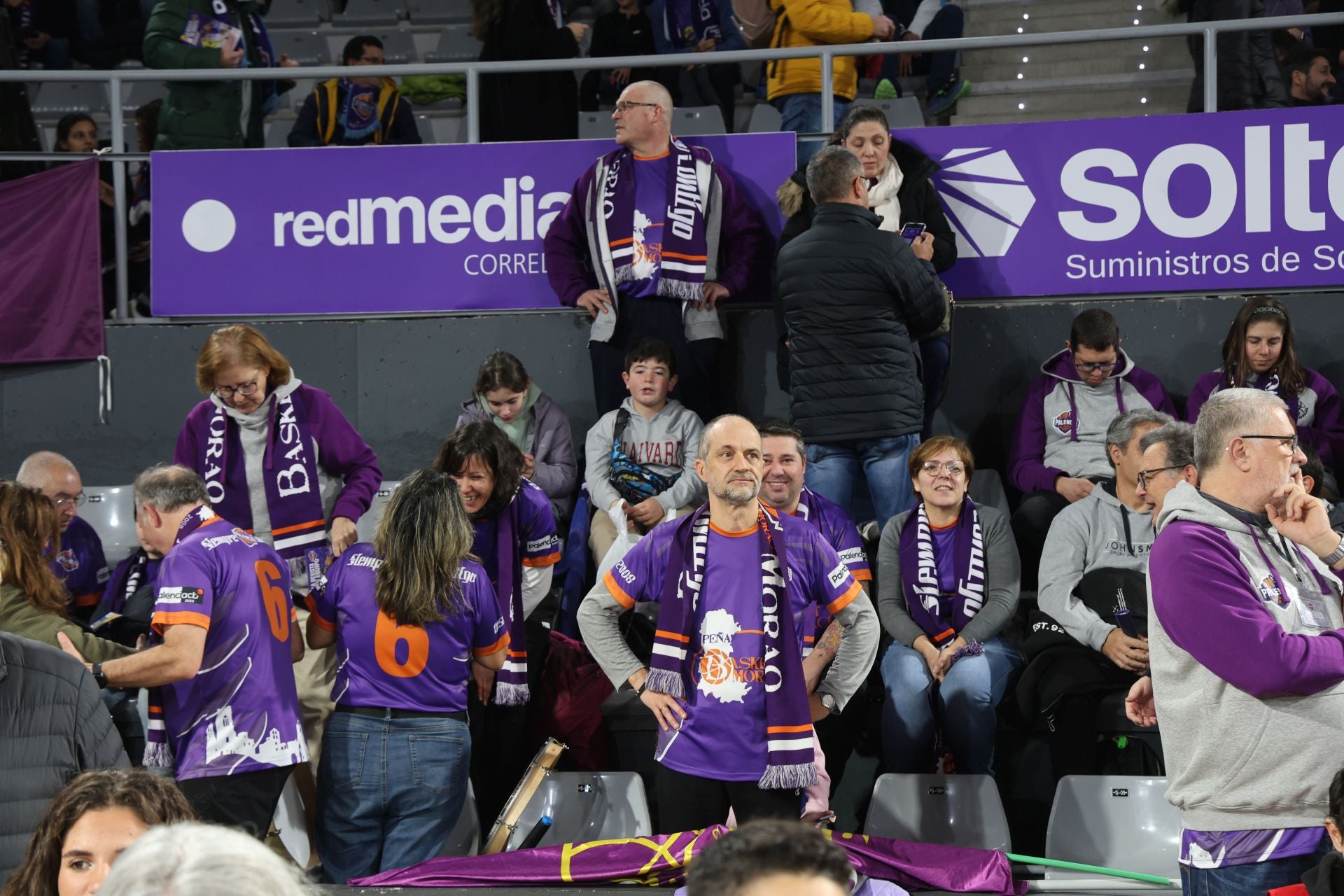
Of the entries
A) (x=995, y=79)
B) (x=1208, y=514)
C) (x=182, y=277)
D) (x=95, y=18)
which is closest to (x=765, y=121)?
(x=995, y=79)

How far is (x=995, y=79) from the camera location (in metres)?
10.6

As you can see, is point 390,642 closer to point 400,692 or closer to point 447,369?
point 400,692

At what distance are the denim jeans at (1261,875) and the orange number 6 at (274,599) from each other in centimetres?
303

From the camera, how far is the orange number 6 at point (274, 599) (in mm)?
4992

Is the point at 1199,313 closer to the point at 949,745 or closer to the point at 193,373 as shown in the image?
the point at 949,745

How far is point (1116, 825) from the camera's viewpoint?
537 centimetres

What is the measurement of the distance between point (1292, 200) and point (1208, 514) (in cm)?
475

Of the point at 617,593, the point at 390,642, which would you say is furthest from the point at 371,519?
the point at 617,593

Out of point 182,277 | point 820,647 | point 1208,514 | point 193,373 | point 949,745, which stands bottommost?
point 949,745

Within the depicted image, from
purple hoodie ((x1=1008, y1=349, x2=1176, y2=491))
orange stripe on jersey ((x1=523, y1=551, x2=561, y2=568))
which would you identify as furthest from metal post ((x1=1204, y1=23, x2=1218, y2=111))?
orange stripe on jersey ((x1=523, y1=551, x2=561, y2=568))

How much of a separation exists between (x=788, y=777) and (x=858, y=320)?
7.90 ft

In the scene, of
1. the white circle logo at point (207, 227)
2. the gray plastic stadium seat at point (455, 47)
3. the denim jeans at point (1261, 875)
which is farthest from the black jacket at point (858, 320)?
the gray plastic stadium seat at point (455, 47)

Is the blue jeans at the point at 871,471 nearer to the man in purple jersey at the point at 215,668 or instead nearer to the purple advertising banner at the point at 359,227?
the purple advertising banner at the point at 359,227

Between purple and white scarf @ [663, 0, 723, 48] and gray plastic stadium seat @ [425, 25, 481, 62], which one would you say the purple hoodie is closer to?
purple and white scarf @ [663, 0, 723, 48]
